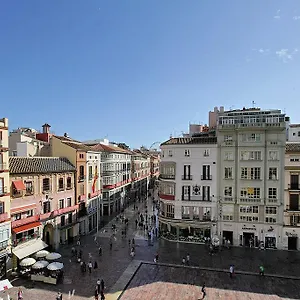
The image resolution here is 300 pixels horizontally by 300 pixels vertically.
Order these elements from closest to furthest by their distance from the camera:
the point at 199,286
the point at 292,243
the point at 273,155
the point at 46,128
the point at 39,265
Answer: the point at 199,286 → the point at 39,265 → the point at 292,243 → the point at 273,155 → the point at 46,128

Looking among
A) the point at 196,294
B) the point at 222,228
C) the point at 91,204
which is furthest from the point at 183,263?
the point at 91,204

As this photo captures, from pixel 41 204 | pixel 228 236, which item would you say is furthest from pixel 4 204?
pixel 228 236

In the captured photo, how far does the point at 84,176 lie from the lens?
48.1 meters

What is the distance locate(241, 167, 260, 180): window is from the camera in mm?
42156

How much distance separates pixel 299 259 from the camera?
37188 mm

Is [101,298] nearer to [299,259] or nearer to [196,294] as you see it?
[196,294]

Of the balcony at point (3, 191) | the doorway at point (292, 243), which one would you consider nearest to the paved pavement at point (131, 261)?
the doorway at point (292, 243)

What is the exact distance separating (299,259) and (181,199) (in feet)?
59.2

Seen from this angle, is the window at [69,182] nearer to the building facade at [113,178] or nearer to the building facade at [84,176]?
the building facade at [84,176]

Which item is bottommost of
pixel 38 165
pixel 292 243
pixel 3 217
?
pixel 292 243

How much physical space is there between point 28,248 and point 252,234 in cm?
3181

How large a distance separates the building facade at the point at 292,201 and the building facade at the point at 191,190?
10249 millimetres

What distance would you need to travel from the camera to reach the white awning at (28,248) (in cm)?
3234

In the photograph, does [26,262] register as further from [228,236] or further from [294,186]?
[294,186]
